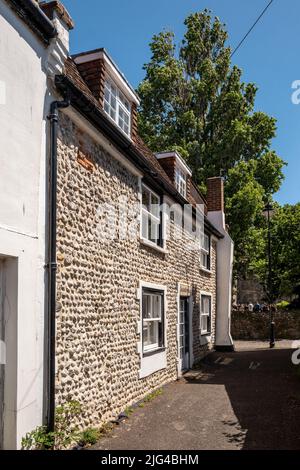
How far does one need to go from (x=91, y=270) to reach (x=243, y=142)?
22.1 metres

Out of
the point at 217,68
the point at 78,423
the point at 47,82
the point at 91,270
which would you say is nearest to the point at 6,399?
the point at 78,423

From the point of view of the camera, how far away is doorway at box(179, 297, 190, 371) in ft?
44.7

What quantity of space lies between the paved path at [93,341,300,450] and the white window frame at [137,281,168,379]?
63cm

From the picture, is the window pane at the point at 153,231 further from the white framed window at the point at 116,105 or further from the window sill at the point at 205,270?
the window sill at the point at 205,270

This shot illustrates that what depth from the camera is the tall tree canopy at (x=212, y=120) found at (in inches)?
1035

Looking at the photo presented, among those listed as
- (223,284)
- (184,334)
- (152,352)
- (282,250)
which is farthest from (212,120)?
(152,352)


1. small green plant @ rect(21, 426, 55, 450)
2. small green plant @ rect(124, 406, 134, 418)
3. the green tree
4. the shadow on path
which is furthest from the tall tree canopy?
small green plant @ rect(21, 426, 55, 450)

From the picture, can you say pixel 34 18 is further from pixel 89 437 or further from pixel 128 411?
pixel 128 411

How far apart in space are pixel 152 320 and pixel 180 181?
5.80 m

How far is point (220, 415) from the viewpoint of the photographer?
8.28m

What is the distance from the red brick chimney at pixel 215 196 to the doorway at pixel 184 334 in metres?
6.53

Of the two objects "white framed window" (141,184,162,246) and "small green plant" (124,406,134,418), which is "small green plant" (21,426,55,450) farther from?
"white framed window" (141,184,162,246)

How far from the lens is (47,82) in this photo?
20.3 feet

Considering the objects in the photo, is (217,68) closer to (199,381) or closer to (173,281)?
(173,281)
